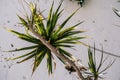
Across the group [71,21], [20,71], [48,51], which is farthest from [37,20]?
[20,71]

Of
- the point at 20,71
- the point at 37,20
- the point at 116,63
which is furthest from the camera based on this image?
the point at 20,71

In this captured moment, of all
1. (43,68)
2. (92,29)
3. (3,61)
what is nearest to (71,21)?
(92,29)

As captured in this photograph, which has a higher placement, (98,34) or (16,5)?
(16,5)

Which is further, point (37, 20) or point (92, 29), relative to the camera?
point (92, 29)

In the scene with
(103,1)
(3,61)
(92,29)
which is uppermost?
(103,1)

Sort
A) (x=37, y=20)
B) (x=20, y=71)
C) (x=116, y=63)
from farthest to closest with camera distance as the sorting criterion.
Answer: (x=20, y=71) < (x=116, y=63) < (x=37, y=20)

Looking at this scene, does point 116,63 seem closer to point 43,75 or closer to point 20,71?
point 43,75

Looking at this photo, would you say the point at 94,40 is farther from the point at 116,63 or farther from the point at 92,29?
the point at 116,63
